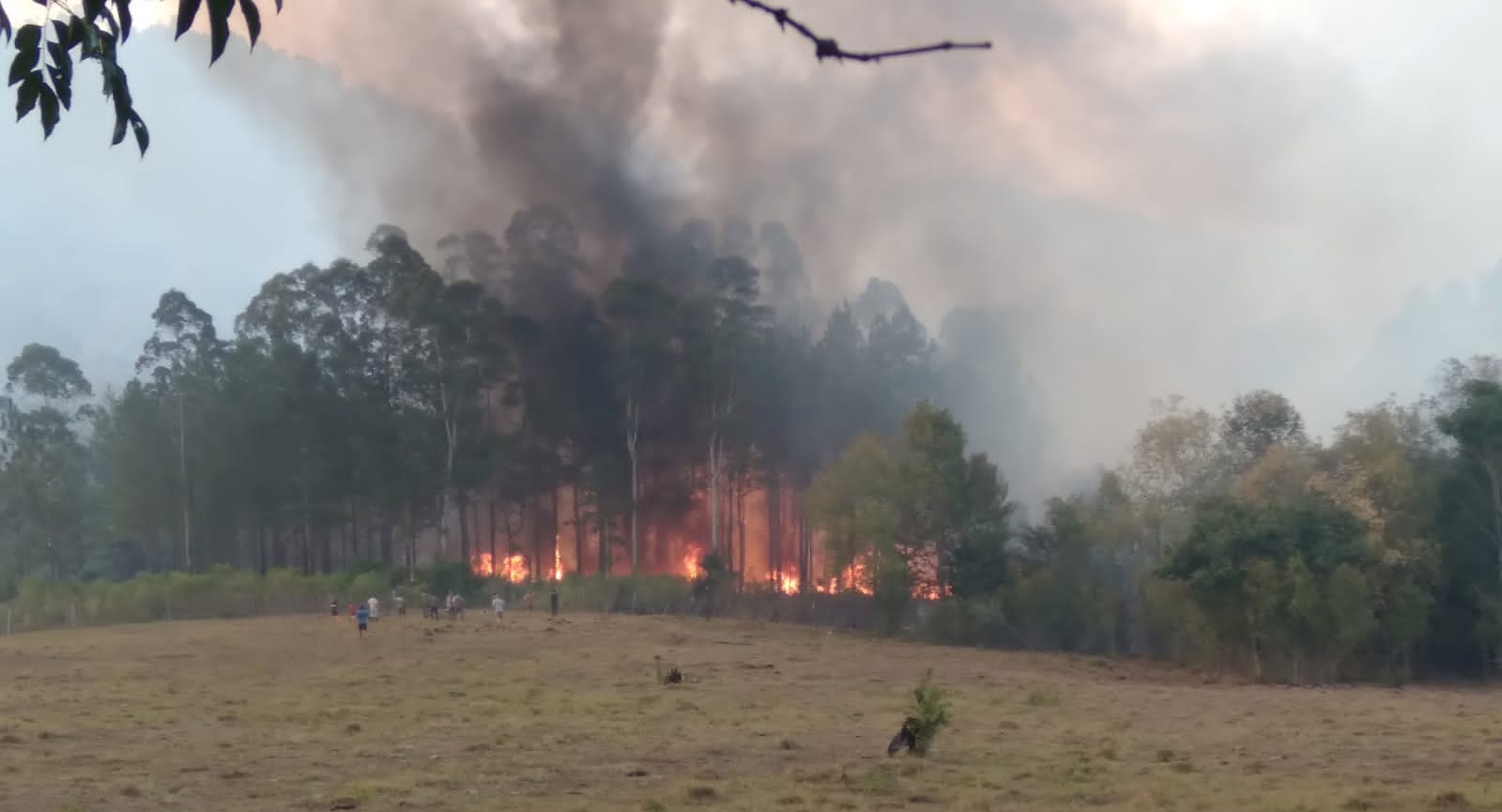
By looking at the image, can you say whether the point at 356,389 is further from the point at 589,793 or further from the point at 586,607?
the point at 589,793

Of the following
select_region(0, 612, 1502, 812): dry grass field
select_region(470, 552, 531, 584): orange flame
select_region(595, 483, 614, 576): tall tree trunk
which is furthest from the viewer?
select_region(595, 483, 614, 576): tall tree trunk

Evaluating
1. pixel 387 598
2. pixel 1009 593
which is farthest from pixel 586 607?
pixel 1009 593

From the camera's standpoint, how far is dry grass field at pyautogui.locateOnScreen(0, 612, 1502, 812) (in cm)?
1727

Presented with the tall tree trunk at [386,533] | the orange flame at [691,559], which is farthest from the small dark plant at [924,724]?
the tall tree trunk at [386,533]

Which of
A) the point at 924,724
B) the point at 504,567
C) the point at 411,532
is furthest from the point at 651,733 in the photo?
the point at 504,567

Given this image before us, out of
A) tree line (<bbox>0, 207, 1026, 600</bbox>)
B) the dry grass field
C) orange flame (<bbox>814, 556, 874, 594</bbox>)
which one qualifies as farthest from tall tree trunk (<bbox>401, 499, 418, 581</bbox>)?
the dry grass field

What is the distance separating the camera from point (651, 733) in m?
23.8

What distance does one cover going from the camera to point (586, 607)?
5778 cm

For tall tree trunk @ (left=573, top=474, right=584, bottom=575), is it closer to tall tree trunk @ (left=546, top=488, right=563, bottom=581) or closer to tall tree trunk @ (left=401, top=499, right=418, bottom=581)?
tall tree trunk @ (left=546, top=488, right=563, bottom=581)

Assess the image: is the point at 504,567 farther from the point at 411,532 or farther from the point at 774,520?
the point at 774,520

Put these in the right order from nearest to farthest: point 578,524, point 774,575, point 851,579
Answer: point 851,579, point 578,524, point 774,575

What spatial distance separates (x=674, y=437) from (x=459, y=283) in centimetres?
1439

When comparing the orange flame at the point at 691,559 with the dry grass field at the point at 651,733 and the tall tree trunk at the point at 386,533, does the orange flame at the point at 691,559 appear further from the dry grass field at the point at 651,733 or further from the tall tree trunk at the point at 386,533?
the dry grass field at the point at 651,733

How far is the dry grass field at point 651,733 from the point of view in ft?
56.6
